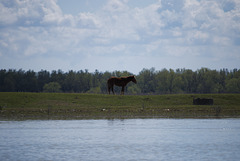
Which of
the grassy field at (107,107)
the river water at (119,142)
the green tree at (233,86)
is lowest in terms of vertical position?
the river water at (119,142)

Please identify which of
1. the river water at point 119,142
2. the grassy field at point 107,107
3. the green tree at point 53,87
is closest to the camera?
the river water at point 119,142

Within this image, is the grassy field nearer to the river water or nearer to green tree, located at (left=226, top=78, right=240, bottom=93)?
the river water

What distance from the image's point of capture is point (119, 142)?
28.9 metres

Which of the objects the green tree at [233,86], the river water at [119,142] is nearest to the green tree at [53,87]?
the green tree at [233,86]

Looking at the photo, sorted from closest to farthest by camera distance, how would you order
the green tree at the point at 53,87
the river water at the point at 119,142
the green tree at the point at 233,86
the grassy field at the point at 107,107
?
the river water at the point at 119,142
the grassy field at the point at 107,107
the green tree at the point at 233,86
the green tree at the point at 53,87

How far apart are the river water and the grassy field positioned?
37.9ft

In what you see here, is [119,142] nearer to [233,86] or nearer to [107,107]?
[107,107]

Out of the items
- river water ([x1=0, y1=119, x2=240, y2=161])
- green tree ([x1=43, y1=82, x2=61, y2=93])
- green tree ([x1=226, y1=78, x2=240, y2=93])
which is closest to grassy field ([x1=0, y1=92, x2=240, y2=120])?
river water ([x1=0, y1=119, x2=240, y2=161])

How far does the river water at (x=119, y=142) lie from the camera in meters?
23.4

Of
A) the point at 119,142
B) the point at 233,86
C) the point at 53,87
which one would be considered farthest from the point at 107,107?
the point at 53,87

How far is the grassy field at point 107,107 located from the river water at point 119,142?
11538mm

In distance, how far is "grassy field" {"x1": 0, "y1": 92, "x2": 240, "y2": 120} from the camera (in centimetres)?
5275

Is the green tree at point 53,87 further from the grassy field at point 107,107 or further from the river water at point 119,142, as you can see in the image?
the river water at point 119,142

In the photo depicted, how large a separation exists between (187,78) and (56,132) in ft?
552
